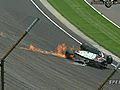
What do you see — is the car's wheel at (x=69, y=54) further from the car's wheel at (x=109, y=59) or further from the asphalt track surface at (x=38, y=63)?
the car's wheel at (x=109, y=59)

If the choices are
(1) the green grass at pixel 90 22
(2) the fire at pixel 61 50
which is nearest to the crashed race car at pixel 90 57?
(2) the fire at pixel 61 50

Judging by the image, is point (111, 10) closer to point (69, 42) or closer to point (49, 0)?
point (49, 0)

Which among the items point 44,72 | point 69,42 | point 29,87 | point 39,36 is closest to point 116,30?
point 69,42

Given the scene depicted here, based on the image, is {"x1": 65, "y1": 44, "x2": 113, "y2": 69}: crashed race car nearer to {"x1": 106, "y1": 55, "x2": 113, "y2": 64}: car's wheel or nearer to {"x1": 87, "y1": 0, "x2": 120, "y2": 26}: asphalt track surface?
{"x1": 106, "y1": 55, "x2": 113, "y2": 64}: car's wheel

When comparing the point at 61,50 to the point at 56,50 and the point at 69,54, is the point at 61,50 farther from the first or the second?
the point at 69,54

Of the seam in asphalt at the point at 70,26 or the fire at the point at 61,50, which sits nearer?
the fire at the point at 61,50
